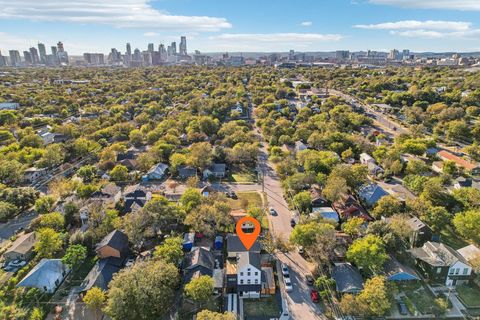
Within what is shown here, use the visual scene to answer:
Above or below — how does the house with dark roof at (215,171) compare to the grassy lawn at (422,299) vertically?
above

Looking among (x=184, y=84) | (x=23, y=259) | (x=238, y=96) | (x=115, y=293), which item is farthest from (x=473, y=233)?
(x=184, y=84)

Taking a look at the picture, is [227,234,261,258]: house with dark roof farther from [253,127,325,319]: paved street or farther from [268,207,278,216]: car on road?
[268,207,278,216]: car on road

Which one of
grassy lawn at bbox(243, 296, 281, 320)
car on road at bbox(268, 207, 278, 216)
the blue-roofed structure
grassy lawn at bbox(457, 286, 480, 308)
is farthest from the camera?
the blue-roofed structure

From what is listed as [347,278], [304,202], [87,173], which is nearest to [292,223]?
[304,202]

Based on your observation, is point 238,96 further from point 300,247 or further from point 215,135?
point 300,247

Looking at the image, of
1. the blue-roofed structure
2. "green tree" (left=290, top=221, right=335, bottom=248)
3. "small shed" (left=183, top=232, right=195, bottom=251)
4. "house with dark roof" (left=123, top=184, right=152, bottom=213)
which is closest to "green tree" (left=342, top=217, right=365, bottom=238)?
"green tree" (left=290, top=221, right=335, bottom=248)

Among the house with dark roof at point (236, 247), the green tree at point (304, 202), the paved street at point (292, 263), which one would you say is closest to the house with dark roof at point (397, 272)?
the paved street at point (292, 263)

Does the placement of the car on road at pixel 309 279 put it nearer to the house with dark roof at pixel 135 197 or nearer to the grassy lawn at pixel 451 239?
the grassy lawn at pixel 451 239
